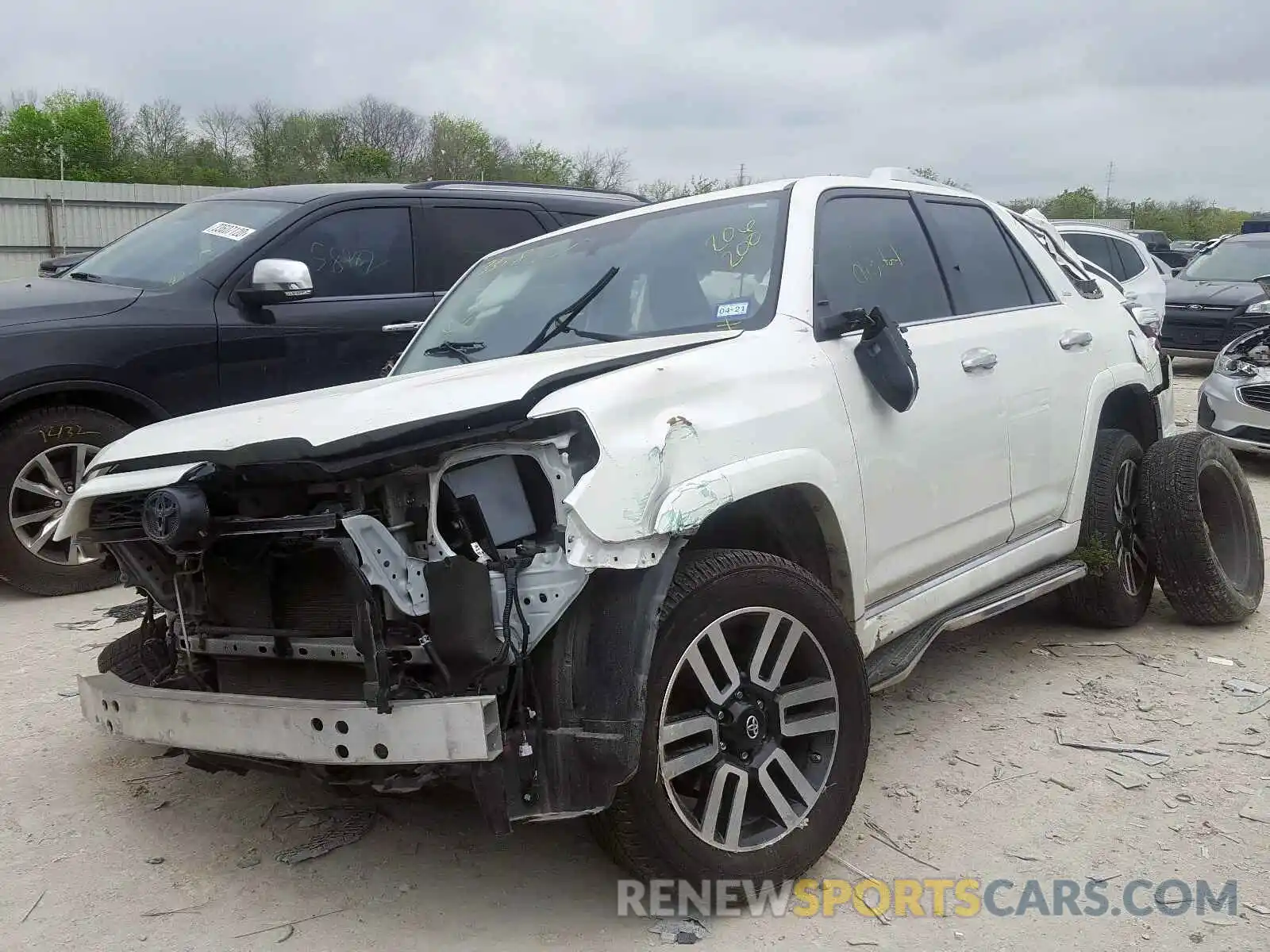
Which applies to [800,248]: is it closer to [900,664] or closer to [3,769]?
[900,664]

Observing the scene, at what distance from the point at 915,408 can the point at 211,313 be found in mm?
3665

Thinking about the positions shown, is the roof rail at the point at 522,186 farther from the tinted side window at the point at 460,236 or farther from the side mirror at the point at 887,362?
the side mirror at the point at 887,362

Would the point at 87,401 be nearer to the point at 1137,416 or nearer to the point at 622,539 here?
the point at 622,539

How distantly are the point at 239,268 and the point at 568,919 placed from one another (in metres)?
4.07

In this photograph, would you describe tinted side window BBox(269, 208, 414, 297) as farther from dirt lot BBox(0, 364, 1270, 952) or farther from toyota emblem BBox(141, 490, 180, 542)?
toyota emblem BBox(141, 490, 180, 542)

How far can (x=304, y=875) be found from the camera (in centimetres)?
296

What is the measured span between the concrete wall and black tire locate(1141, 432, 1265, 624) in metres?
18.6

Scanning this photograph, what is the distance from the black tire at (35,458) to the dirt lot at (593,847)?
1.06 meters

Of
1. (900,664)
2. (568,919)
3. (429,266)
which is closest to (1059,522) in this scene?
(900,664)

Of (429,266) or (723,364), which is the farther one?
(429,266)

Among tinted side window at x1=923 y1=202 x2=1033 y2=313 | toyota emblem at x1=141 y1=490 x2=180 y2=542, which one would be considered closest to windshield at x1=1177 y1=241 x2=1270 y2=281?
tinted side window at x1=923 y1=202 x2=1033 y2=313

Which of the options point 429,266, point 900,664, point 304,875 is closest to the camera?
point 304,875

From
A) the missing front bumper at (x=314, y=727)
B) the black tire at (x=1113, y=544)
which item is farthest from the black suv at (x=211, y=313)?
the black tire at (x=1113, y=544)

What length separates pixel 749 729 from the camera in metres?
2.74
